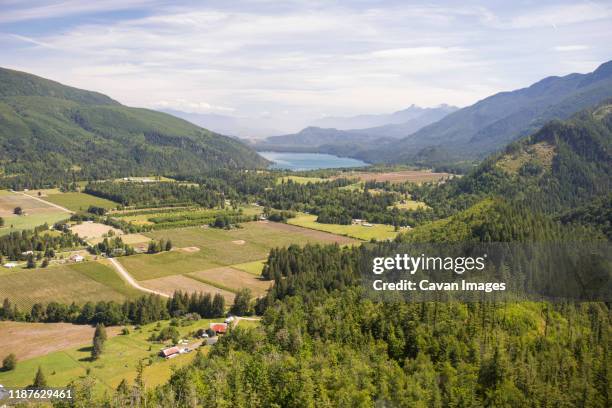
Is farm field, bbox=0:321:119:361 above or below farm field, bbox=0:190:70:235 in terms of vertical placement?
below

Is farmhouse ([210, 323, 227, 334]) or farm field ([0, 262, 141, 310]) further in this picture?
farm field ([0, 262, 141, 310])

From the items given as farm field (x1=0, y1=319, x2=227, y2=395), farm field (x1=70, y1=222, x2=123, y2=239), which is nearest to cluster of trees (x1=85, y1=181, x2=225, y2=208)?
farm field (x1=70, y1=222, x2=123, y2=239)


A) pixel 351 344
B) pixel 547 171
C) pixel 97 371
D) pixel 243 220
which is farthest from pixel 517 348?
pixel 547 171

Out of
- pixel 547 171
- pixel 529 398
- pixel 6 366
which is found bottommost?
pixel 6 366

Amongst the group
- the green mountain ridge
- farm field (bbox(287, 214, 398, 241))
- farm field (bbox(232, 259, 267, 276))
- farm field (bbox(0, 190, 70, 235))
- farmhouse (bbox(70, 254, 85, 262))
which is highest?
the green mountain ridge

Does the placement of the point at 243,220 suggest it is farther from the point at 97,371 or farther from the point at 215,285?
the point at 97,371

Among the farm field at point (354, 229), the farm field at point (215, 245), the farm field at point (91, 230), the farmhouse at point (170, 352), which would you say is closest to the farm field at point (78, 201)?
the farm field at point (91, 230)

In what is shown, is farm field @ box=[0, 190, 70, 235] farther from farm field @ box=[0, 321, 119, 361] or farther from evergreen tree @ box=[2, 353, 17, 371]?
evergreen tree @ box=[2, 353, 17, 371]
